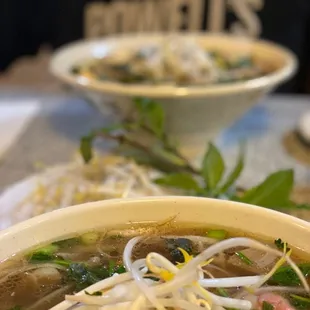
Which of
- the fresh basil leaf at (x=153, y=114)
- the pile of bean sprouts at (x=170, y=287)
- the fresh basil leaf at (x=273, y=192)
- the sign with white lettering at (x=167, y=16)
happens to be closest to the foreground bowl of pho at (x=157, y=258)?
the pile of bean sprouts at (x=170, y=287)

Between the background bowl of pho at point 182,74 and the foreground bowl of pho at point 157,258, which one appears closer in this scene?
the foreground bowl of pho at point 157,258

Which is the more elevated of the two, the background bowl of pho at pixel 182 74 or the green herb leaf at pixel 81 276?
the green herb leaf at pixel 81 276

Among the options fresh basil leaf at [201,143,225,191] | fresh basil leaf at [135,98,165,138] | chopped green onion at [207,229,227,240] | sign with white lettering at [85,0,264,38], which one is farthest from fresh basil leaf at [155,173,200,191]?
sign with white lettering at [85,0,264,38]

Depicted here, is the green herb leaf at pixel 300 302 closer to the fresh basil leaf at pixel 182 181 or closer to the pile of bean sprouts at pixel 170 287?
the pile of bean sprouts at pixel 170 287

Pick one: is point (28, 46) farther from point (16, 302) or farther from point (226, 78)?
point (16, 302)

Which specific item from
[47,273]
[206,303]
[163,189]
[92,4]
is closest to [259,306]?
[206,303]
